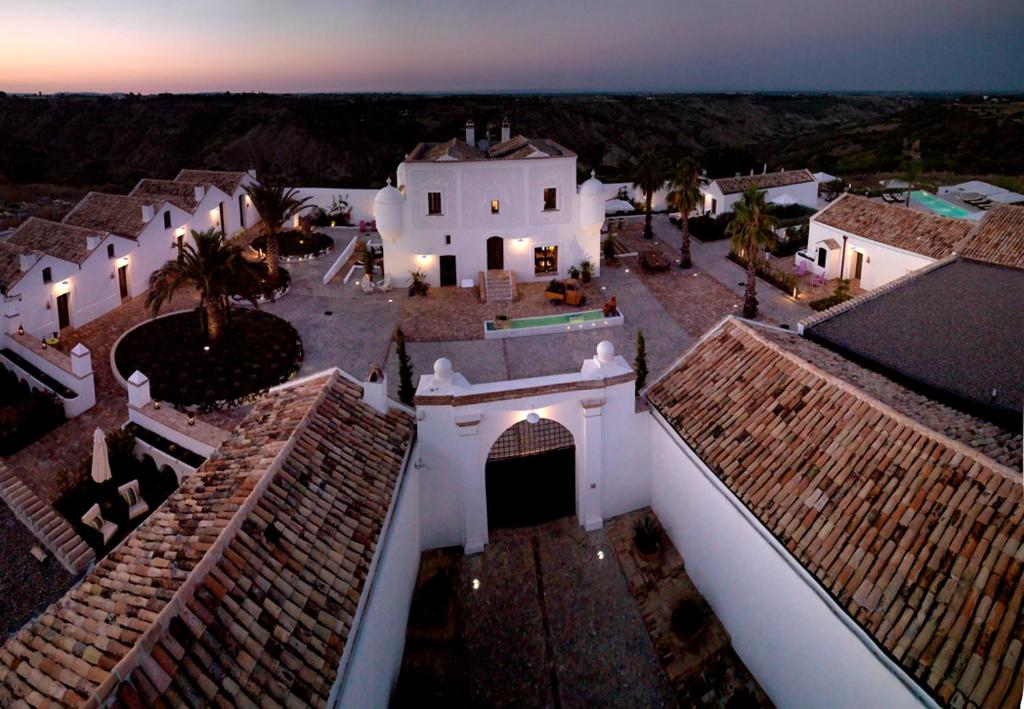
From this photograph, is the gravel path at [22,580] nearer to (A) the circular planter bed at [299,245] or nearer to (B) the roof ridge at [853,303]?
(B) the roof ridge at [853,303]

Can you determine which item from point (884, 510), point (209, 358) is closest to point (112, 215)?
point (209, 358)

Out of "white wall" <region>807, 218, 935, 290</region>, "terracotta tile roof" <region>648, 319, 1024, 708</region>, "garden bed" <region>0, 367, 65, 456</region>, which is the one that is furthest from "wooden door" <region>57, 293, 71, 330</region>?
"white wall" <region>807, 218, 935, 290</region>

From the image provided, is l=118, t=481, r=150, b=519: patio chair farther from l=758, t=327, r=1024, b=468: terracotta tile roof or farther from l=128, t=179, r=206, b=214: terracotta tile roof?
l=128, t=179, r=206, b=214: terracotta tile roof

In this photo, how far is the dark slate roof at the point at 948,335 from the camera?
539 inches

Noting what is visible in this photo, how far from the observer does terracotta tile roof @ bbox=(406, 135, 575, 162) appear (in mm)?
30234

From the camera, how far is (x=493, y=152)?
3294cm

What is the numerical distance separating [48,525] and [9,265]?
13012mm

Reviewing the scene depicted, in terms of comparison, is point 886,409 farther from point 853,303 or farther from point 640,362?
point 853,303

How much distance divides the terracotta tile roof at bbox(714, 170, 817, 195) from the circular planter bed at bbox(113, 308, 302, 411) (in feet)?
95.1

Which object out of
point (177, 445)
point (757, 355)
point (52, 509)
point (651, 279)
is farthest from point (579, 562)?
point (651, 279)

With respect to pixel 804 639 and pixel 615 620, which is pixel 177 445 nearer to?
pixel 615 620

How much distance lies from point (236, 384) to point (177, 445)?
348 cm

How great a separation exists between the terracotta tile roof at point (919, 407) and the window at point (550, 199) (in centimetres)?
1759

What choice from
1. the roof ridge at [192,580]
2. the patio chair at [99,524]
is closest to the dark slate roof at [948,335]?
the roof ridge at [192,580]
